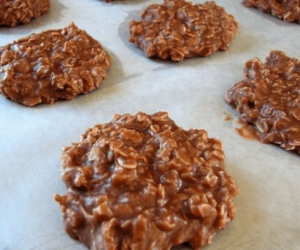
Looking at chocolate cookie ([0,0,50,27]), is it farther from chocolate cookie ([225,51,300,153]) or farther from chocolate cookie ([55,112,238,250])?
chocolate cookie ([225,51,300,153])

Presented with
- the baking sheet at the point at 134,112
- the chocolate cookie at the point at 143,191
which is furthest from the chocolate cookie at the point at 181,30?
the chocolate cookie at the point at 143,191

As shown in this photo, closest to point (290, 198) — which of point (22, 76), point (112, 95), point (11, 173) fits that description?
point (112, 95)

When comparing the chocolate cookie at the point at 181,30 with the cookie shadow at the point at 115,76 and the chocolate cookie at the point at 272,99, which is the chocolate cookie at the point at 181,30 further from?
the chocolate cookie at the point at 272,99

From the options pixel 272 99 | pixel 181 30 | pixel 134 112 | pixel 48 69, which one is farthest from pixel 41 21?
pixel 272 99

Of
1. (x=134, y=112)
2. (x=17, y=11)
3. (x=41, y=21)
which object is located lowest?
(x=134, y=112)

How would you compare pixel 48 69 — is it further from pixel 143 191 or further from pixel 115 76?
pixel 143 191

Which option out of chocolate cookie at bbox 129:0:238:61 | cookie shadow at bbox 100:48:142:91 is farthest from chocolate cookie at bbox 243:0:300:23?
cookie shadow at bbox 100:48:142:91
